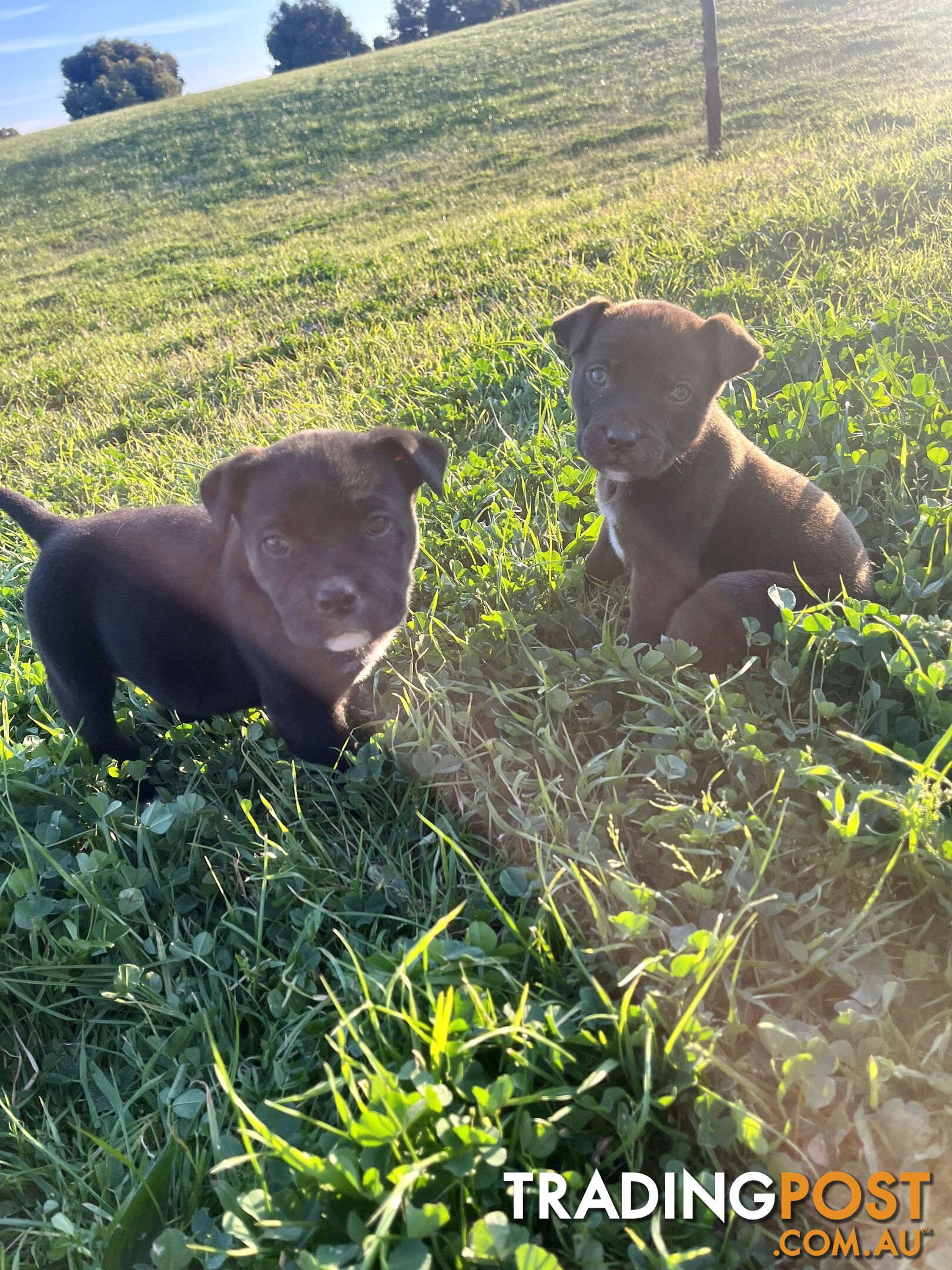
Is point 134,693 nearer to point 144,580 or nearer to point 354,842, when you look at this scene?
point 144,580

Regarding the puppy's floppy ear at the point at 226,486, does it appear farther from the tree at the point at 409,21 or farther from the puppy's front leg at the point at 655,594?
the tree at the point at 409,21

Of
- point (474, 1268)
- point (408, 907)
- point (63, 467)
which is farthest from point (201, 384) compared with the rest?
point (474, 1268)

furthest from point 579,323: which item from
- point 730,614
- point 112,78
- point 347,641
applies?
point 112,78

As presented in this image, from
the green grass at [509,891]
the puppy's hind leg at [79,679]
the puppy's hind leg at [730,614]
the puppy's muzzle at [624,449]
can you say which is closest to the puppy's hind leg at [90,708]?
the puppy's hind leg at [79,679]

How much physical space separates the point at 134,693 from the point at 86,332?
14.3 metres

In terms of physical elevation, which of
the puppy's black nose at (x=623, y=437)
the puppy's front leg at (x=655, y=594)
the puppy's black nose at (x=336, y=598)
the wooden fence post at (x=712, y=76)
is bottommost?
the puppy's front leg at (x=655, y=594)

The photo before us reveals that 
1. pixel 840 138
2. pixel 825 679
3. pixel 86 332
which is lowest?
pixel 825 679

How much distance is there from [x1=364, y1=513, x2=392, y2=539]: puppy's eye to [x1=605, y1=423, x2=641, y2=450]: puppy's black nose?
1.07 m

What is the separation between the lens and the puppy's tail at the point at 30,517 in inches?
152

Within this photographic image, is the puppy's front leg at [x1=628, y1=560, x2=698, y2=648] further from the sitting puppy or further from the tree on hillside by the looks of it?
the tree on hillside

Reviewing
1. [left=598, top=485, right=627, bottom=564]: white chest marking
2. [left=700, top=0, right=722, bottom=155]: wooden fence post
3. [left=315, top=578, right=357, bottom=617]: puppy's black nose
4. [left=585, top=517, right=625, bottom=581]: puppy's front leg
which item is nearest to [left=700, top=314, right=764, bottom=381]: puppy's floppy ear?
[left=598, top=485, right=627, bottom=564]: white chest marking

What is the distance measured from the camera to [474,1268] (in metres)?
1.60

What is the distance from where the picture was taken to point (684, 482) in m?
3.83

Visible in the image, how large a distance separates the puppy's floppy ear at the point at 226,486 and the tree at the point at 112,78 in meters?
115
